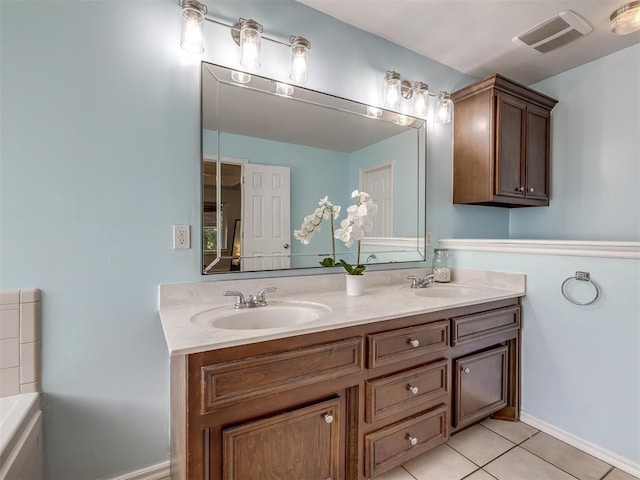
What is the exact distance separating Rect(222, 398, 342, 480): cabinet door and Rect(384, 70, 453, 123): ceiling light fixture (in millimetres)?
1814

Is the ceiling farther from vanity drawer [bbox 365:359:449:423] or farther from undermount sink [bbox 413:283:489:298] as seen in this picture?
vanity drawer [bbox 365:359:449:423]

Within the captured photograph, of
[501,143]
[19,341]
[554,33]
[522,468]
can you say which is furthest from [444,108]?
[19,341]

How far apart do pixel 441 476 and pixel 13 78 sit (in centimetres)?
249

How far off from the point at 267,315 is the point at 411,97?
67.9 inches

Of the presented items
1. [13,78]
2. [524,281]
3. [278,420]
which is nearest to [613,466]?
[524,281]

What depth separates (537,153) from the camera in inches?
95.0

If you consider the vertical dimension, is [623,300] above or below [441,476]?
above

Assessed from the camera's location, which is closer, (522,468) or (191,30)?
(191,30)

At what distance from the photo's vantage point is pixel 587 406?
5.69ft

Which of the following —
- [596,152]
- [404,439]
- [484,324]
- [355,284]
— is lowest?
[404,439]

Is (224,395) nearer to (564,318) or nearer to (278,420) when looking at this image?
(278,420)

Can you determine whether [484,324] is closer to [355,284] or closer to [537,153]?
[355,284]

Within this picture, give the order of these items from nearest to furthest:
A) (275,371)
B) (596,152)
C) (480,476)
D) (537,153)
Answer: (275,371), (480,476), (596,152), (537,153)

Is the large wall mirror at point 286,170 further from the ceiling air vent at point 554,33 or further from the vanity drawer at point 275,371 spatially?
the ceiling air vent at point 554,33
